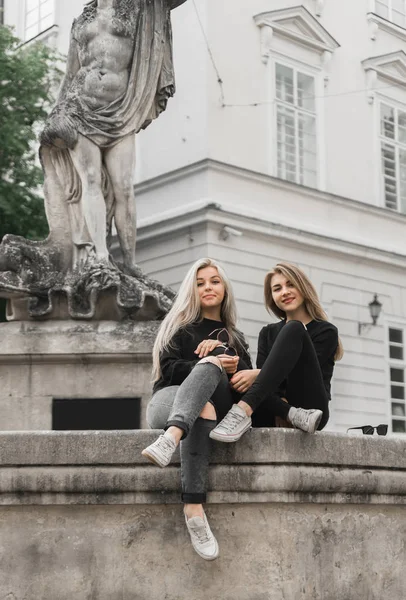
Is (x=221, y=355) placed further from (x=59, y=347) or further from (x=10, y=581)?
(x=59, y=347)

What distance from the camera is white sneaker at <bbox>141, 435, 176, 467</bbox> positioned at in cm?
395

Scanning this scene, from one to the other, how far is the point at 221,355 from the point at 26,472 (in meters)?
0.96

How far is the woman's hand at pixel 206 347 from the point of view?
14.8 feet

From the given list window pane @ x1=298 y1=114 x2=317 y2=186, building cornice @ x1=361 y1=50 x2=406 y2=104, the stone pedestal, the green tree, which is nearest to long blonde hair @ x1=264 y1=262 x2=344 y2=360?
the stone pedestal

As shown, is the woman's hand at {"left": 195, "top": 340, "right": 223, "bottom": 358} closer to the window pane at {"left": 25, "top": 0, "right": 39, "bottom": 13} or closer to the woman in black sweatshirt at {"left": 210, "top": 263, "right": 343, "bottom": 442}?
the woman in black sweatshirt at {"left": 210, "top": 263, "right": 343, "bottom": 442}

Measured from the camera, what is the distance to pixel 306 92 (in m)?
20.2

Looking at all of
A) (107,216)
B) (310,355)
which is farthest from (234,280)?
(310,355)

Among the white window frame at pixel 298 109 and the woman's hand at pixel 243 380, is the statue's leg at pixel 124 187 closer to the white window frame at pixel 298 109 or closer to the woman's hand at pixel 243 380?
the woman's hand at pixel 243 380

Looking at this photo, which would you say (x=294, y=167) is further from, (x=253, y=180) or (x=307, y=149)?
(x=253, y=180)

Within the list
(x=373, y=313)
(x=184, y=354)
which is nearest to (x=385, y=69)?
(x=373, y=313)

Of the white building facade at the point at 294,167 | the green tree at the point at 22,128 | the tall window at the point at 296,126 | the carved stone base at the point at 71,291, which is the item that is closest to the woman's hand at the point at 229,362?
the carved stone base at the point at 71,291

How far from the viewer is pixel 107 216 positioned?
25.8 ft

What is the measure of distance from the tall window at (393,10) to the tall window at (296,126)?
2.78 m

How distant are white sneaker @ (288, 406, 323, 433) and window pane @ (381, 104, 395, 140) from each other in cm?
1761
